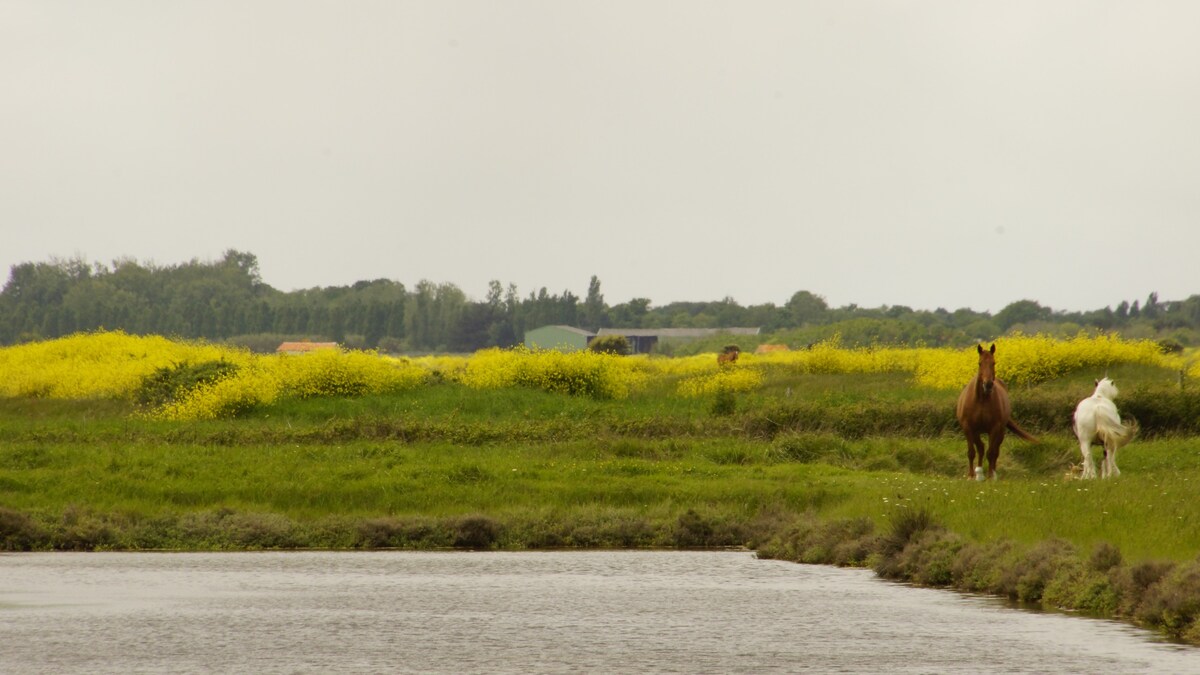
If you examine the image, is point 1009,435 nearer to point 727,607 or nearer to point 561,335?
point 727,607

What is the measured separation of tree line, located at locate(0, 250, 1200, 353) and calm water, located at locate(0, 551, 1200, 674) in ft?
341

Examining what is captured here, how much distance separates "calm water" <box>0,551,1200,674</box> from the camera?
16.6 meters

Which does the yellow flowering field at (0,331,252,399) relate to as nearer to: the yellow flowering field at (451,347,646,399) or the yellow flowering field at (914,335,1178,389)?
the yellow flowering field at (451,347,646,399)

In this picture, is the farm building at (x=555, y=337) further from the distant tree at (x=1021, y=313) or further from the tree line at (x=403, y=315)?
the distant tree at (x=1021, y=313)

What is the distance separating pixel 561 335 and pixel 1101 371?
306ft

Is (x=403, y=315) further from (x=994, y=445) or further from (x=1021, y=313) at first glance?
(x=994, y=445)

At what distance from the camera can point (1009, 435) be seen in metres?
41.0

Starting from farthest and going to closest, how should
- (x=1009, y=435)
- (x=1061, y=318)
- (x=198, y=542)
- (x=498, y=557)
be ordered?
(x=1061, y=318) → (x=1009, y=435) → (x=198, y=542) → (x=498, y=557)

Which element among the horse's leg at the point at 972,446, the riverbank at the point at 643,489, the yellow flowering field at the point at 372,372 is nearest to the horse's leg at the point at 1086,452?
the riverbank at the point at 643,489

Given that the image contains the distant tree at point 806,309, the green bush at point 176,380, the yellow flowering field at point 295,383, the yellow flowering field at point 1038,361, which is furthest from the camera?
the distant tree at point 806,309

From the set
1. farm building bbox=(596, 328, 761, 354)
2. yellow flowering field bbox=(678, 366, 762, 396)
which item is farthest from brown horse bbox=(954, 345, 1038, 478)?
farm building bbox=(596, 328, 761, 354)

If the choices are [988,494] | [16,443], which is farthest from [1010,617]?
[16,443]

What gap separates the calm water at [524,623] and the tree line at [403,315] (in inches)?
4096

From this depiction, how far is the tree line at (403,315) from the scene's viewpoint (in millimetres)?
147500
